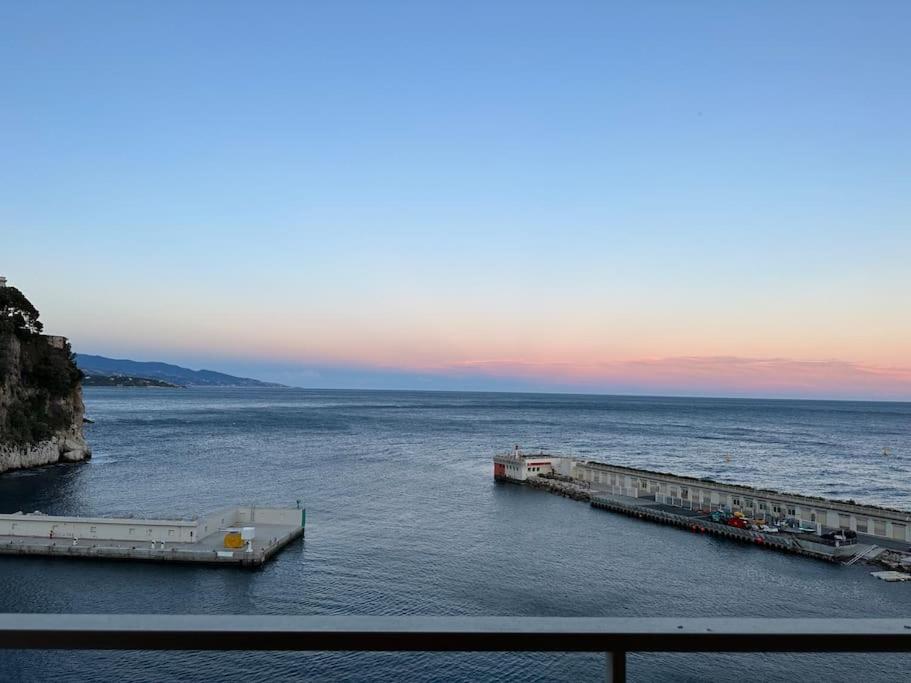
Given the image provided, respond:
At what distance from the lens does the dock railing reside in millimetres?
1251

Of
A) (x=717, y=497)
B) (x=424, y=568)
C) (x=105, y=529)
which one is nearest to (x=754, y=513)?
(x=717, y=497)

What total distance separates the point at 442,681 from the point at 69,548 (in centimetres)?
1735

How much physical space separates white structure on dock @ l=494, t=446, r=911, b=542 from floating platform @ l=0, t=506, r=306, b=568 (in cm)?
2273

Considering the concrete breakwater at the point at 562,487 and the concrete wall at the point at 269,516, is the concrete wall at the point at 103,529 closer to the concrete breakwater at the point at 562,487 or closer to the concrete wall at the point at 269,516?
the concrete wall at the point at 269,516

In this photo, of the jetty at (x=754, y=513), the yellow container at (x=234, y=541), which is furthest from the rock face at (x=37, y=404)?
the jetty at (x=754, y=513)

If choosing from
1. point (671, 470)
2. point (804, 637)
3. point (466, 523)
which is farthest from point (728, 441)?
point (804, 637)

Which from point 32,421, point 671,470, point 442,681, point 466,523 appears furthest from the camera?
point 671,470

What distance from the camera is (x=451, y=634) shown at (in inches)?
50.6

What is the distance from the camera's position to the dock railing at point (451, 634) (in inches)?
49.3

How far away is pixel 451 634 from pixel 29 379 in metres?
60.2

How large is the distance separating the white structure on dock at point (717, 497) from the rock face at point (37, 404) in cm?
3410

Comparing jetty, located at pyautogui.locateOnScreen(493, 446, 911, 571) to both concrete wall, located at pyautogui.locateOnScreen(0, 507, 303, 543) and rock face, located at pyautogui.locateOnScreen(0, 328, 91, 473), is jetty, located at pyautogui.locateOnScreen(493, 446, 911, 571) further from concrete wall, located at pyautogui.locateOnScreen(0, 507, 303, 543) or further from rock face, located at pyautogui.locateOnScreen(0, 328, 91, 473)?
rock face, located at pyautogui.locateOnScreen(0, 328, 91, 473)

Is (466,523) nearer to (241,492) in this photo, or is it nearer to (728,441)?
(241,492)

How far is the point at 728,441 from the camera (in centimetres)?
8275
